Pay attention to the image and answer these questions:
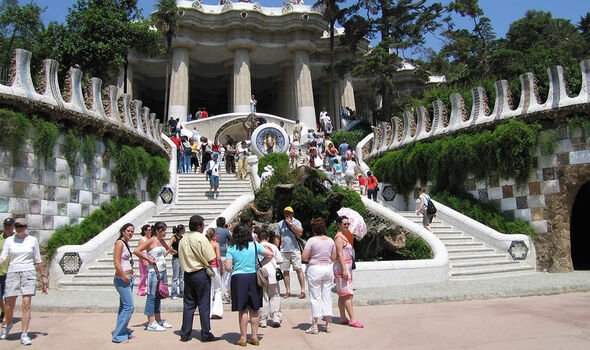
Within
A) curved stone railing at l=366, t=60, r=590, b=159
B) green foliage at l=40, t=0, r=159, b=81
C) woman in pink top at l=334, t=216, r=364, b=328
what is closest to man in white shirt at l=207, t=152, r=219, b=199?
curved stone railing at l=366, t=60, r=590, b=159

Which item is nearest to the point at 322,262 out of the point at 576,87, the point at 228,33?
the point at 576,87

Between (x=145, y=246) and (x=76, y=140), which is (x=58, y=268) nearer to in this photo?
(x=76, y=140)

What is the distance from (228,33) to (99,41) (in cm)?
1326

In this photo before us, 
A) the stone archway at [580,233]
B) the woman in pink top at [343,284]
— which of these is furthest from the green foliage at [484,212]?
the woman in pink top at [343,284]

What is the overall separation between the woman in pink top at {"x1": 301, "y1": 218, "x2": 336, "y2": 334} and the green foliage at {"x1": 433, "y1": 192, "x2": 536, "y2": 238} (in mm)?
9992

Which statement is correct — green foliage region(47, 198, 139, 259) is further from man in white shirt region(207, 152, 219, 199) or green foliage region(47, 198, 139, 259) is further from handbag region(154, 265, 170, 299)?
handbag region(154, 265, 170, 299)

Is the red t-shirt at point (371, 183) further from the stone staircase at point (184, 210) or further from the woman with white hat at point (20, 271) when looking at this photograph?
the woman with white hat at point (20, 271)

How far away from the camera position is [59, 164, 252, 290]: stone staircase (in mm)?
11625

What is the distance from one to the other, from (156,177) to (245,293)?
1274 cm

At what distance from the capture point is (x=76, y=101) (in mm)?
14305

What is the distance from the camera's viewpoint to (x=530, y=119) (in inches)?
594

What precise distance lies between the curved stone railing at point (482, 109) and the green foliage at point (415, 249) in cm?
536

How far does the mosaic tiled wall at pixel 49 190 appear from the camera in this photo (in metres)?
11.9

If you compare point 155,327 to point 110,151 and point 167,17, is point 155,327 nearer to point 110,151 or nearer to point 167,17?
point 110,151
